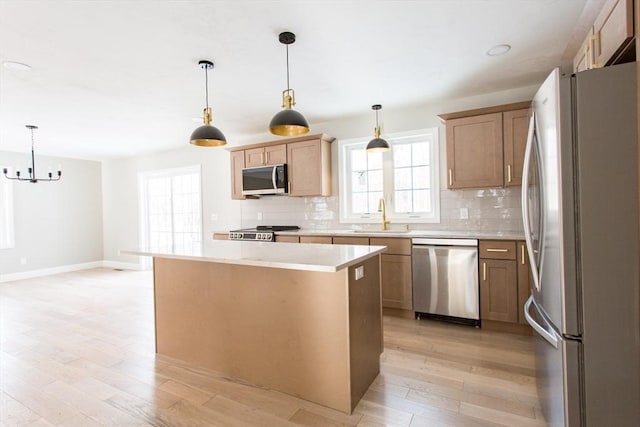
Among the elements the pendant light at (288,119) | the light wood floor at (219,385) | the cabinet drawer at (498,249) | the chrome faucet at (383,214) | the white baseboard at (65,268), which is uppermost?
the pendant light at (288,119)

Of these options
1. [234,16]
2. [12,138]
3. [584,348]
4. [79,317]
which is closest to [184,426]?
[584,348]

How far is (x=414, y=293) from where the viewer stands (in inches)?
138

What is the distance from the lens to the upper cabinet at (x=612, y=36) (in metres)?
1.54

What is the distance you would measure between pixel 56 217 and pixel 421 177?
7.28m

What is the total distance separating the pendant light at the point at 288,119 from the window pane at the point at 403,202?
7.35 ft

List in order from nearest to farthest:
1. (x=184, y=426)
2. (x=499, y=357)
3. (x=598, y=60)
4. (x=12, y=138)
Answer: (x=184, y=426) → (x=598, y=60) → (x=499, y=357) → (x=12, y=138)

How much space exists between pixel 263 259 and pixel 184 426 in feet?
3.36

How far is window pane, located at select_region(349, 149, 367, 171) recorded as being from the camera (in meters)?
4.57

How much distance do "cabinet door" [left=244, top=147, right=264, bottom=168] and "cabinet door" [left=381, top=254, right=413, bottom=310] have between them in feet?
8.04

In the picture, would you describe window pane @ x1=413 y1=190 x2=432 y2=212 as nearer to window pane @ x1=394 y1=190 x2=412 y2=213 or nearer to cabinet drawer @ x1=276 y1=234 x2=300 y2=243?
window pane @ x1=394 y1=190 x2=412 y2=213

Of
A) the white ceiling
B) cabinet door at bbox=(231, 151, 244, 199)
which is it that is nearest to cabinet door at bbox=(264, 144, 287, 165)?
cabinet door at bbox=(231, 151, 244, 199)

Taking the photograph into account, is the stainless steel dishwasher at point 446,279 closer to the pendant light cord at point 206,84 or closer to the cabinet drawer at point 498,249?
the cabinet drawer at point 498,249

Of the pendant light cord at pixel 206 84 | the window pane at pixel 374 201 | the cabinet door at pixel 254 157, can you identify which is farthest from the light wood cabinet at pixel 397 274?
the pendant light cord at pixel 206 84

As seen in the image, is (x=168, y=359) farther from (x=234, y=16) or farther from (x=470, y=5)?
(x=470, y=5)
